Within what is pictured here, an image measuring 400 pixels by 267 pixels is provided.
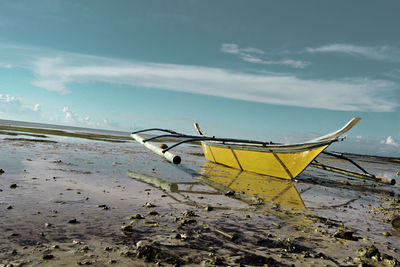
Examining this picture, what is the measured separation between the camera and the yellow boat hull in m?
9.80

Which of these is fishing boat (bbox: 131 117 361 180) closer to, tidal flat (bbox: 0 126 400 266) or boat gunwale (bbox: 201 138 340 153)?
boat gunwale (bbox: 201 138 340 153)

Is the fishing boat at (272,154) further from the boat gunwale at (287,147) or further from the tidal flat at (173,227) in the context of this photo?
the tidal flat at (173,227)

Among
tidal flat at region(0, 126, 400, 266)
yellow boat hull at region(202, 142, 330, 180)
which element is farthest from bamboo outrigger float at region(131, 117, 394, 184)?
tidal flat at region(0, 126, 400, 266)

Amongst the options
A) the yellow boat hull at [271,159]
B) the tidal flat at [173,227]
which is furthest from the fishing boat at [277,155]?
the tidal flat at [173,227]

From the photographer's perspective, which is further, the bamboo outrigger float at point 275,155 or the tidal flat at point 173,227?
the bamboo outrigger float at point 275,155

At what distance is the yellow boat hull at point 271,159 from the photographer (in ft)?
32.1

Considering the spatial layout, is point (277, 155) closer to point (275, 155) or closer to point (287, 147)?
point (275, 155)

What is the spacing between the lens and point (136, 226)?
13.3 feet

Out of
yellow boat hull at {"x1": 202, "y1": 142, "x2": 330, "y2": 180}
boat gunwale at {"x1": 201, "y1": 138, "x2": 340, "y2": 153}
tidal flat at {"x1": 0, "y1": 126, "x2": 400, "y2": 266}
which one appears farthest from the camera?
yellow boat hull at {"x1": 202, "y1": 142, "x2": 330, "y2": 180}

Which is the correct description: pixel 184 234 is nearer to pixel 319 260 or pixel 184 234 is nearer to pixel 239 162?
pixel 319 260

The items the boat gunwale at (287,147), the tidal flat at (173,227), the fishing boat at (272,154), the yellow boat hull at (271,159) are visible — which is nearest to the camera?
the tidal flat at (173,227)

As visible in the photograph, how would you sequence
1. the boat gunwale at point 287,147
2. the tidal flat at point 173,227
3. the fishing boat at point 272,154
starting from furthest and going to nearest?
the fishing boat at point 272,154 → the boat gunwale at point 287,147 → the tidal flat at point 173,227

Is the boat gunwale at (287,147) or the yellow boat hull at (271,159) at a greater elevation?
the boat gunwale at (287,147)

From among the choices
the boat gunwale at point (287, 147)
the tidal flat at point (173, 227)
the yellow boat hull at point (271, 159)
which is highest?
the boat gunwale at point (287, 147)
